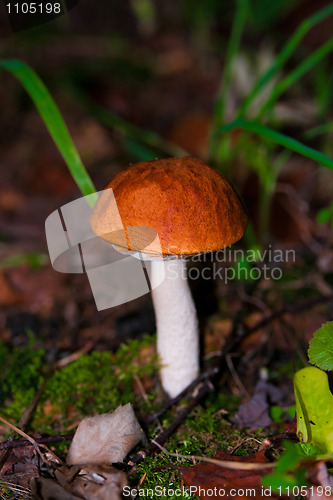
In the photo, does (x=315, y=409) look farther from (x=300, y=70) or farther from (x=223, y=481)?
(x=300, y=70)

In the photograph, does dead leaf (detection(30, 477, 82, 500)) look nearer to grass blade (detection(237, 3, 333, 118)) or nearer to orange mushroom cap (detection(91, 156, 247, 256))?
orange mushroom cap (detection(91, 156, 247, 256))

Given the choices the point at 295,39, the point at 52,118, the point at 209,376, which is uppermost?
the point at 295,39

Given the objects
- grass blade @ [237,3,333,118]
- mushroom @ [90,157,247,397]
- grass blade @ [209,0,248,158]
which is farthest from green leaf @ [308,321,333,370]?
grass blade @ [209,0,248,158]

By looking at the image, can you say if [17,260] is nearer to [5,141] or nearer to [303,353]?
[303,353]

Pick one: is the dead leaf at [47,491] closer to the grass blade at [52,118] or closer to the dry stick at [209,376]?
the dry stick at [209,376]

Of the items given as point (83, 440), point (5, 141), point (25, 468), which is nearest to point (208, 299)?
point (83, 440)

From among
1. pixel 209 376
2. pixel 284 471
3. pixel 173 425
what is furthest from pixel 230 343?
pixel 284 471

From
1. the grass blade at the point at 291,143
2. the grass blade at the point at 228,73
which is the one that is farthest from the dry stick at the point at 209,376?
the grass blade at the point at 228,73
